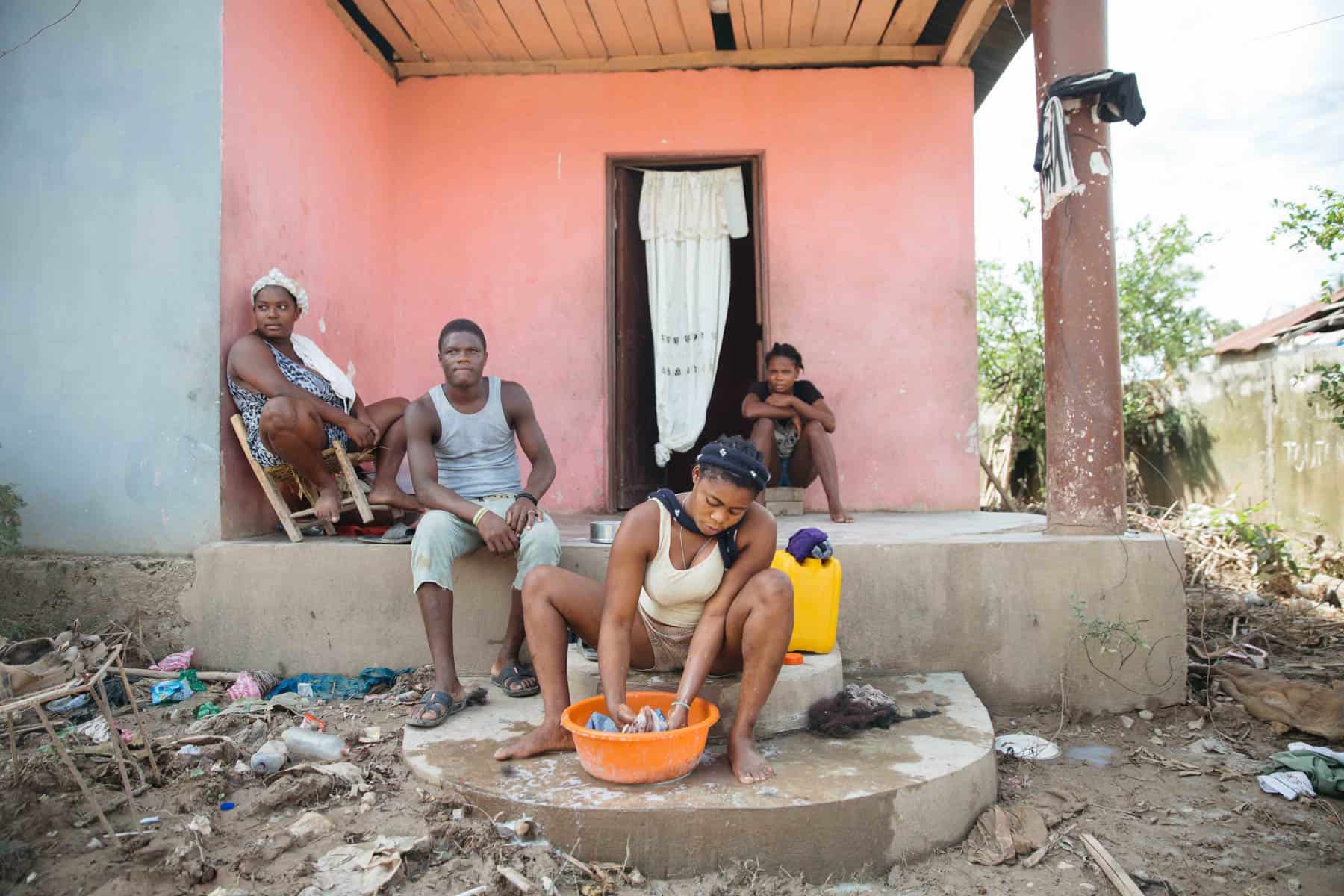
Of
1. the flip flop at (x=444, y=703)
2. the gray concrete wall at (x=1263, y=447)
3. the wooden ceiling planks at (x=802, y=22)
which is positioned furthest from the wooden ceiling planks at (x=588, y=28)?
the gray concrete wall at (x=1263, y=447)

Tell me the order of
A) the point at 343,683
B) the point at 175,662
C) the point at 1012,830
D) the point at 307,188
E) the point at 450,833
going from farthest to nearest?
1. the point at 307,188
2. the point at 175,662
3. the point at 343,683
4. the point at 1012,830
5. the point at 450,833

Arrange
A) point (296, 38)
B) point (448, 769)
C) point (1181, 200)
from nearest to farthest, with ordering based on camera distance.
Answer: point (448, 769) < point (296, 38) < point (1181, 200)

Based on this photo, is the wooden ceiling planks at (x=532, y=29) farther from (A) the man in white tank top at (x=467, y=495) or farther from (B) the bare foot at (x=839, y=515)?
(B) the bare foot at (x=839, y=515)

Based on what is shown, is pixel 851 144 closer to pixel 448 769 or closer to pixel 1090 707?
pixel 1090 707

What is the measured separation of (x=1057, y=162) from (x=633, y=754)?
314 centimetres

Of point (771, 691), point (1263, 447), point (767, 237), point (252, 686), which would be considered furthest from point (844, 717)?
point (1263, 447)

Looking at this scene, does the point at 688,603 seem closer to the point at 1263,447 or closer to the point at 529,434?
the point at 529,434

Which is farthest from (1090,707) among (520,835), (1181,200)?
(1181,200)

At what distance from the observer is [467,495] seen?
149 inches

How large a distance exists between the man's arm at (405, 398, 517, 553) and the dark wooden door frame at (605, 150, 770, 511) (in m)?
2.09

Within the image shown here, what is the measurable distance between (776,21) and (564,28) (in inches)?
51.0

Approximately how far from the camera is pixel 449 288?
5.79 meters

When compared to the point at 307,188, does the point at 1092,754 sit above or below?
below

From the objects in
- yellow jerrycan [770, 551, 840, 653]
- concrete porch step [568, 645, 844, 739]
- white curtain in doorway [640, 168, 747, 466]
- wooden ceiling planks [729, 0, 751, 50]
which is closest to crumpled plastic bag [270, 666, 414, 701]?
concrete porch step [568, 645, 844, 739]
